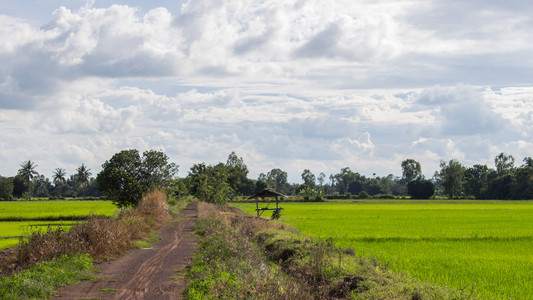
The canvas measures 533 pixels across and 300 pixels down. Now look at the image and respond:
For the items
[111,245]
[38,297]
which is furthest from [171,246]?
[38,297]

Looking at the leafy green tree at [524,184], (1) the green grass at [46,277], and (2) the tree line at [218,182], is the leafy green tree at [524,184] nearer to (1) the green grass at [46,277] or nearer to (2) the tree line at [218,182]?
(2) the tree line at [218,182]

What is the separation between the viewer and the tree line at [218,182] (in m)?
43.6

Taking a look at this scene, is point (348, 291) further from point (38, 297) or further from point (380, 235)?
point (380, 235)

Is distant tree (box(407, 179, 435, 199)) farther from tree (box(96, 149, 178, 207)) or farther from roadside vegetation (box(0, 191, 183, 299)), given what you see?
roadside vegetation (box(0, 191, 183, 299))

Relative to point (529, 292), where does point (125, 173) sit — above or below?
above

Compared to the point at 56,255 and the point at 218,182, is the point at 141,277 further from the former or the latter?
the point at 218,182

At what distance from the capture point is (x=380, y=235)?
26.6m

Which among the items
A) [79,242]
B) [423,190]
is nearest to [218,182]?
[79,242]

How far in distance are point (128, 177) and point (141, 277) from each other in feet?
102

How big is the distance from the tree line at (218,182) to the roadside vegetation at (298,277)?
27877 millimetres

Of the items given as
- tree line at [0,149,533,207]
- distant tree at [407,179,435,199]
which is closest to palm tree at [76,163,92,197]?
tree line at [0,149,533,207]

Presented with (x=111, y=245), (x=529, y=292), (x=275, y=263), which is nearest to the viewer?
(x=529, y=292)

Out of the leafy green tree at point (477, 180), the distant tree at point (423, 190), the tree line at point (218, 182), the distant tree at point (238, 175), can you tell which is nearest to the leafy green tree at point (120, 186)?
the tree line at point (218, 182)

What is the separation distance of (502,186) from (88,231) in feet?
419
